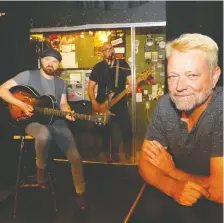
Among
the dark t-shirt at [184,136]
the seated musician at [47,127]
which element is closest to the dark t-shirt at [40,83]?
the seated musician at [47,127]

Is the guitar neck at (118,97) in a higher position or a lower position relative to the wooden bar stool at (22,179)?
higher

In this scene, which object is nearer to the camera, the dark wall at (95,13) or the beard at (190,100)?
the beard at (190,100)

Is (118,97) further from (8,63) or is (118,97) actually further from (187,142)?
(187,142)

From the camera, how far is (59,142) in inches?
140

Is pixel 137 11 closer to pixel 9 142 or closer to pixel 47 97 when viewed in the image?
pixel 47 97

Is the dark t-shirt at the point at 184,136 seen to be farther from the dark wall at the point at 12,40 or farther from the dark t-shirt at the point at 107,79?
the dark t-shirt at the point at 107,79

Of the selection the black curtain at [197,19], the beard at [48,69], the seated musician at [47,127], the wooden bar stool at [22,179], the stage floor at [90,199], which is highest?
the black curtain at [197,19]

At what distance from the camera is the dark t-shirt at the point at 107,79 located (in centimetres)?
485

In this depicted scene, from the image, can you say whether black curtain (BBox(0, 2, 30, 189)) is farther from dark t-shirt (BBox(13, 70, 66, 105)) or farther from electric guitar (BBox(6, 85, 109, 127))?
dark t-shirt (BBox(13, 70, 66, 105))

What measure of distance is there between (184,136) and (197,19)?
4.08ft

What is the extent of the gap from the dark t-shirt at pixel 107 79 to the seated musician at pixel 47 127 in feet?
3.76

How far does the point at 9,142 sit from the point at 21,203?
812mm

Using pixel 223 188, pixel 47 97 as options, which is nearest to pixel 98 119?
pixel 47 97

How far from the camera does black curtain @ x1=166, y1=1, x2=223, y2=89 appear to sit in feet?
9.02
